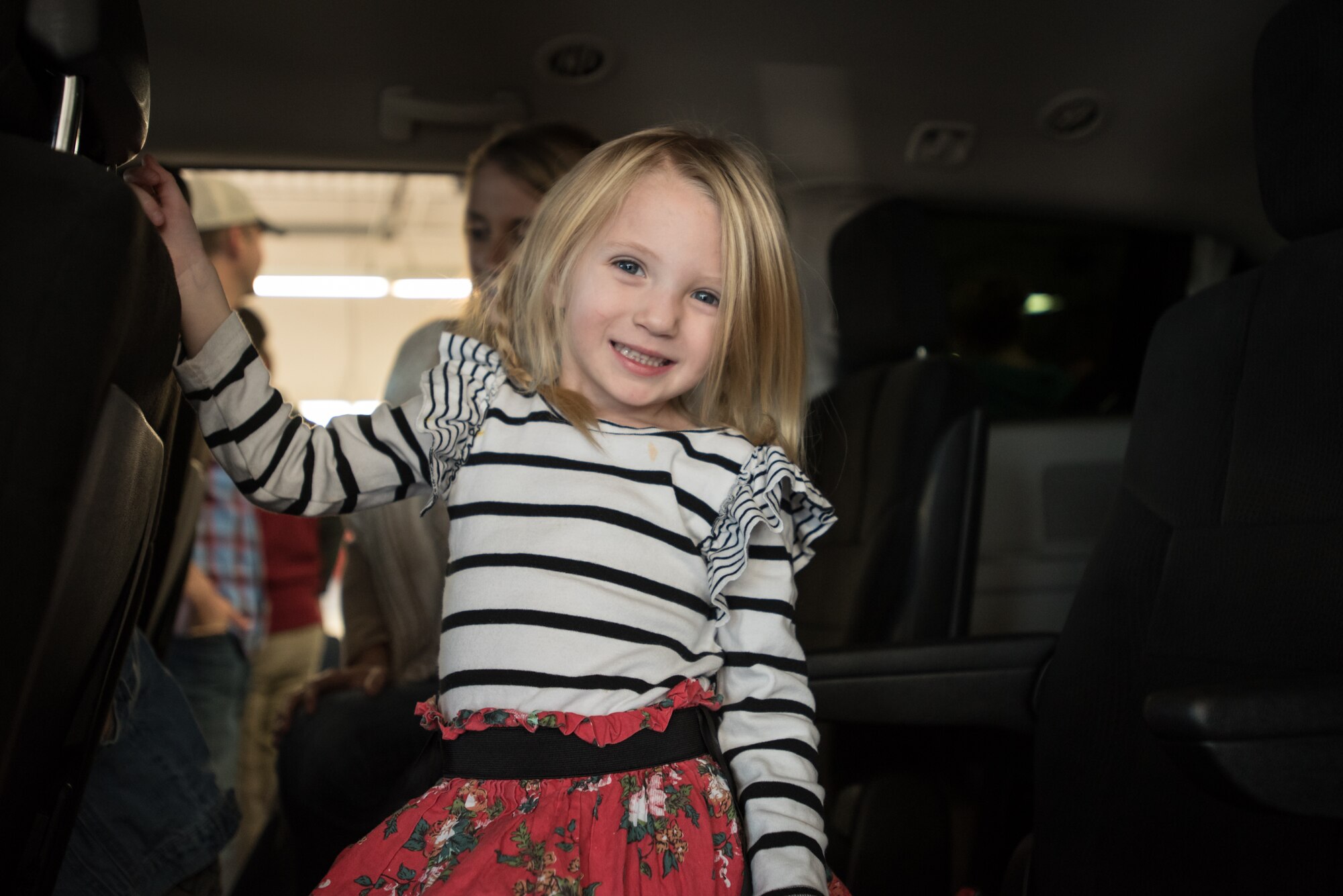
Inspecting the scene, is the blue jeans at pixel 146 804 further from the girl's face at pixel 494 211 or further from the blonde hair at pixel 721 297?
the girl's face at pixel 494 211

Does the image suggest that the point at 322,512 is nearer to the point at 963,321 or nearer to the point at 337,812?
the point at 337,812

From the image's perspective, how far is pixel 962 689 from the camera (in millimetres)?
1249

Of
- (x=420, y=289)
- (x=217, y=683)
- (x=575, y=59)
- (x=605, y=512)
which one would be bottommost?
(x=217, y=683)

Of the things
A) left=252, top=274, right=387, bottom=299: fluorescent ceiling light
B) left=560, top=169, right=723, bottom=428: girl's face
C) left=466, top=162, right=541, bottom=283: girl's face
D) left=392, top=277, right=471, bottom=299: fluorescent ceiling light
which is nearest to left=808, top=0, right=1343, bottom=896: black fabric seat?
left=560, top=169, right=723, bottom=428: girl's face

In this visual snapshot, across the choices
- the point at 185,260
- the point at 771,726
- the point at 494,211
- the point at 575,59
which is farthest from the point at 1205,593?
the point at 575,59

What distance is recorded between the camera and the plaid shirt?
7.90 ft

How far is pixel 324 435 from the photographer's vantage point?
941 mm

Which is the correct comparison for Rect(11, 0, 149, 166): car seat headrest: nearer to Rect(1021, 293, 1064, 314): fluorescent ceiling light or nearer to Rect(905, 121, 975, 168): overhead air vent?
Rect(905, 121, 975, 168): overhead air vent

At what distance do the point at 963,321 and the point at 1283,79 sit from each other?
1.54 metres

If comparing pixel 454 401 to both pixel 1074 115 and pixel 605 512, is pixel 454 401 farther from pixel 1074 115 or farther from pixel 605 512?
pixel 1074 115

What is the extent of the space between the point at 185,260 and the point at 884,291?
1.33 meters

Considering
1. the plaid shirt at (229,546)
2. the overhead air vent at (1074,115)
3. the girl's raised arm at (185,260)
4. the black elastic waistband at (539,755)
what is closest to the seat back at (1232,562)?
the black elastic waistband at (539,755)

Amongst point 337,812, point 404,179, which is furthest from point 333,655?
point 337,812

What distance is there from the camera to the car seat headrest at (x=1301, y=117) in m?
0.99
